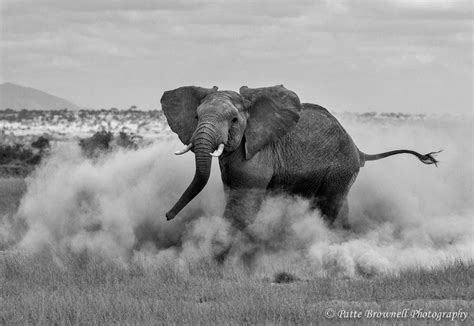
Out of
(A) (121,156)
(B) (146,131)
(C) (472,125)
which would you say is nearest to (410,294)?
(A) (121,156)

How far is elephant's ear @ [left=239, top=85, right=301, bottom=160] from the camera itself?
1495 centimetres

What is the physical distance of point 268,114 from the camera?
49.6ft

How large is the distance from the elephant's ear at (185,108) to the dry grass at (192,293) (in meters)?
1.88

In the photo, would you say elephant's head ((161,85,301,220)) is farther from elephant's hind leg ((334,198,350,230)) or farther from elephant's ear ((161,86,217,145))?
elephant's hind leg ((334,198,350,230))

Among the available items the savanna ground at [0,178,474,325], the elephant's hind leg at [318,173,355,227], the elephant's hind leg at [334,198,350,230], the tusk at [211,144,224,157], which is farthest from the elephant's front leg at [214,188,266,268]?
the elephant's hind leg at [334,198,350,230]

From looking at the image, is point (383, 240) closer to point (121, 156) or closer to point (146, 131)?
point (121, 156)

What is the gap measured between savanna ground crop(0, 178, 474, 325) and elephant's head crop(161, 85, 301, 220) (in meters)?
1.37

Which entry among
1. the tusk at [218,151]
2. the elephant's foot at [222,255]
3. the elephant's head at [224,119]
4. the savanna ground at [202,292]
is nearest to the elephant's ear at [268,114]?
the elephant's head at [224,119]

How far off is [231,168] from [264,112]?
1.00 meters

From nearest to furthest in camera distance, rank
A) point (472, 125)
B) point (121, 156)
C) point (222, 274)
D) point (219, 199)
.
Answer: point (222, 274) < point (219, 199) < point (121, 156) < point (472, 125)

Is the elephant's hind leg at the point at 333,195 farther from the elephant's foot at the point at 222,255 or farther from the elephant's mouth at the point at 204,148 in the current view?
the elephant's mouth at the point at 204,148

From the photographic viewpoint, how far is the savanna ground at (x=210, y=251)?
1105cm

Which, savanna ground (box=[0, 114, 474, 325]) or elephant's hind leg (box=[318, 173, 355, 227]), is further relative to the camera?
elephant's hind leg (box=[318, 173, 355, 227])

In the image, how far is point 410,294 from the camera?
467 inches
